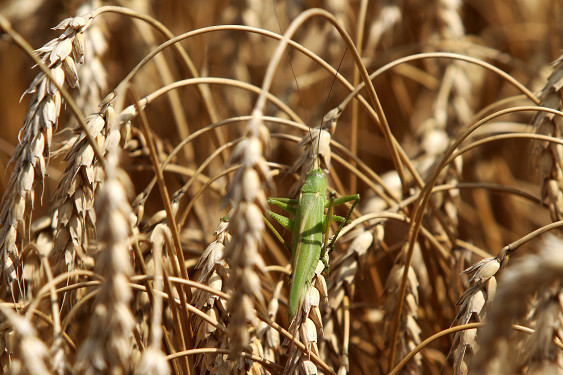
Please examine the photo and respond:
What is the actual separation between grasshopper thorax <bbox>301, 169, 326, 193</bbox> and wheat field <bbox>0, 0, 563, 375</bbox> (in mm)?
65

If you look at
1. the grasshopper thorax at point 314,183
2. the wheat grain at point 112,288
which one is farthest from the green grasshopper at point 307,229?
the wheat grain at point 112,288

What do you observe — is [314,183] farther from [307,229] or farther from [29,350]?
[29,350]

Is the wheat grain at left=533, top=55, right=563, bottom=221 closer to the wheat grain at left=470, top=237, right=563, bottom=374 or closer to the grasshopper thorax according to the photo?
the grasshopper thorax

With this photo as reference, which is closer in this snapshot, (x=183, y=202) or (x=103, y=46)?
(x=103, y=46)

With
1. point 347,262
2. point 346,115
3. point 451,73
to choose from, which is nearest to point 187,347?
point 347,262

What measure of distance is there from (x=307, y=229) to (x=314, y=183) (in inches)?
5.5

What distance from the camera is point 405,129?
10.5 ft

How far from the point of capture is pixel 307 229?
139 cm

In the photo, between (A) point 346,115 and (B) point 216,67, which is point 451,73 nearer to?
(A) point 346,115

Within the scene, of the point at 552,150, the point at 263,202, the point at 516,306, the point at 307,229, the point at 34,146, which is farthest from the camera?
the point at 552,150

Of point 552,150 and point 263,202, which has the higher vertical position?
point 263,202

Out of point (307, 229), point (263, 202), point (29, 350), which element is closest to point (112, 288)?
point (29, 350)

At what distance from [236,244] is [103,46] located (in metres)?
1.48

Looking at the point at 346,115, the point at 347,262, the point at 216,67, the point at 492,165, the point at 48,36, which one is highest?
the point at 48,36
